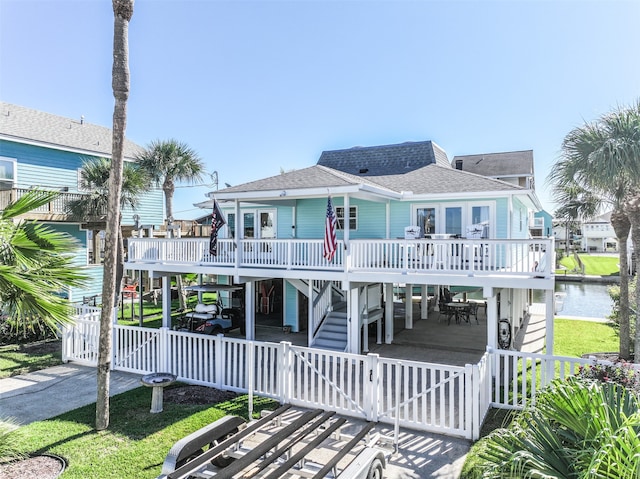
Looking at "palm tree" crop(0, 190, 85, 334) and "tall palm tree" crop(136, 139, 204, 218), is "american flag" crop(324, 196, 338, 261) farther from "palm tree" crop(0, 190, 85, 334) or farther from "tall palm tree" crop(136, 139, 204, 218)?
"tall palm tree" crop(136, 139, 204, 218)

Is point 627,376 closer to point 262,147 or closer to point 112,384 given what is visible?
point 112,384

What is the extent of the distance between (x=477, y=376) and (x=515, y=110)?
23166 mm

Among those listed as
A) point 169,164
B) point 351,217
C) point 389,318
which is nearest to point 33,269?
point 389,318

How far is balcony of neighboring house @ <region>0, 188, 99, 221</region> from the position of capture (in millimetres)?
17656

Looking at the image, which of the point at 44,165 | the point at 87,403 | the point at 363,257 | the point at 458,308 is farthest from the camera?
the point at 44,165

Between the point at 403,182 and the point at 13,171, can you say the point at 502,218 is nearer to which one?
the point at 403,182

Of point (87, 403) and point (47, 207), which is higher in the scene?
point (47, 207)

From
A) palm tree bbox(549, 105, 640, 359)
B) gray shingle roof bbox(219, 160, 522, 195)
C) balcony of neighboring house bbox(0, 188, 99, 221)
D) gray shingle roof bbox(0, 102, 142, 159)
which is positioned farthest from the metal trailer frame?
gray shingle roof bbox(0, 102, 142, 159)

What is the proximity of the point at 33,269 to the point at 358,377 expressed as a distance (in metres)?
5.45

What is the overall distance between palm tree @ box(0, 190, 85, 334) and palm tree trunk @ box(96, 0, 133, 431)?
1329 millimetres

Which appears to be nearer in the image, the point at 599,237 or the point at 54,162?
the point at 54,162

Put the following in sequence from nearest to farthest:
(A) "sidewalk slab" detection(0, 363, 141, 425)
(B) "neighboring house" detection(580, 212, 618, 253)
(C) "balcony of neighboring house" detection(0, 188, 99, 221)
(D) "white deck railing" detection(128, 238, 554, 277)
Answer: (A) "sidewalk slab" detection(0, 363, 141, 425) < (D) "white deck railing" detection(128, 238, 554, 277) < (C) "balcony of neighboring house" detection(0, 188, 99, 221) < (B) "neighboring house" detection(580, 212, 618, 253)

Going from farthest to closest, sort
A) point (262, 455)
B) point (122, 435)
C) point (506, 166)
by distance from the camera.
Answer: point (506, 166)
point (122, 435)
point (262, 455)

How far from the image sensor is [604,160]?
898cm
